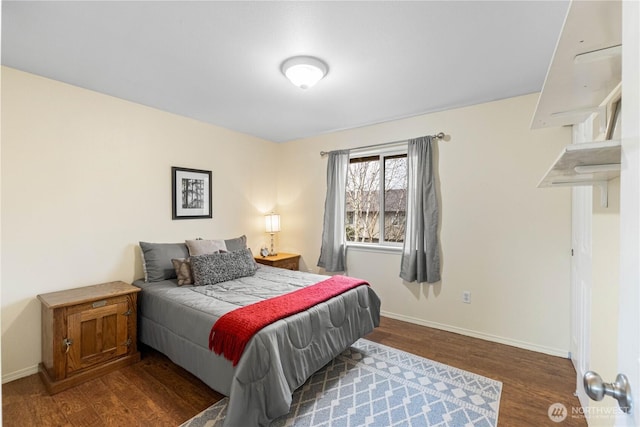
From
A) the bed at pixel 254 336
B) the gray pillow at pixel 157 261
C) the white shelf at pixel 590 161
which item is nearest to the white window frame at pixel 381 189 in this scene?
the bed at pixel 254 336

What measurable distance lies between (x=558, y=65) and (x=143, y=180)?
3.40 m

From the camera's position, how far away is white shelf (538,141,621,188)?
748 mm

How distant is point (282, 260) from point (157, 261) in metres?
1.61

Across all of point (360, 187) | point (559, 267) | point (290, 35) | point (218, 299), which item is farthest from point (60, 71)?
point (559, 267)

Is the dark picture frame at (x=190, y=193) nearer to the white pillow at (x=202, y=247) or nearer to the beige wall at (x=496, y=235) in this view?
the white pillow at (x=202, y=247)

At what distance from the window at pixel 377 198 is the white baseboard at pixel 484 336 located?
2.97 ft

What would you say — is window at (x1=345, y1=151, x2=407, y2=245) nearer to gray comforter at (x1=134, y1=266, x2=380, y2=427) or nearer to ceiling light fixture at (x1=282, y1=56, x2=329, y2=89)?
gray comforter at (x1=134, y1=266, x2=380, y2=427)

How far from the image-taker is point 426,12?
1.70m

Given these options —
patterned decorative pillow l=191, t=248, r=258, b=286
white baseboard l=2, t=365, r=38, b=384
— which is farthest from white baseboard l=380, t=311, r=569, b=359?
white baseboard l=2, t=365, r=38, b=384

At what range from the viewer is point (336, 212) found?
13.2 ft

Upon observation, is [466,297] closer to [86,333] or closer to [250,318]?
[250,318]

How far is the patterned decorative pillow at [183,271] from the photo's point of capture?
280 centimetres

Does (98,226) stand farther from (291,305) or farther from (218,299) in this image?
(291,305)

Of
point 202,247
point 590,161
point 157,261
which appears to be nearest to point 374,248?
point 202,247
